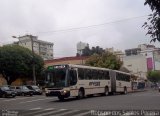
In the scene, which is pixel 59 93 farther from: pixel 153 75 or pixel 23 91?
pixel 153 75

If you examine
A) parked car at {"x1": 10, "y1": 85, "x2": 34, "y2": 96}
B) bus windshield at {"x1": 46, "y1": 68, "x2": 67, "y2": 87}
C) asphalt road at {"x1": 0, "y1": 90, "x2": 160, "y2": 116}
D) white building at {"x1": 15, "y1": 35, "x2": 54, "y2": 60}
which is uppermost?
white building at {"x1": 15, "y1": 35, "x2": 54, "y2": 60}

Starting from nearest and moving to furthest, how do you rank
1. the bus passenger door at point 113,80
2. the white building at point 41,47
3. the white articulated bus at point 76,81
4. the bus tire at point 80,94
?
the white articulated bus at point 76,81
the bus tire at point 80,94
the bus passenger door at point 113,80
the white building at point 41,47

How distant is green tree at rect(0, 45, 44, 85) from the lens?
6925cm

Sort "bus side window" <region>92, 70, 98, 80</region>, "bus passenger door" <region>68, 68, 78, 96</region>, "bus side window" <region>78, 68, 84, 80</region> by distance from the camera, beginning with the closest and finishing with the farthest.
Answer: "bus passenger door" <region>68, 68, 78, 96</region>
"bus side window" <region>78, 68, 84, 80</region>
"bus side window" <region>92, 70, 98, 80</region>

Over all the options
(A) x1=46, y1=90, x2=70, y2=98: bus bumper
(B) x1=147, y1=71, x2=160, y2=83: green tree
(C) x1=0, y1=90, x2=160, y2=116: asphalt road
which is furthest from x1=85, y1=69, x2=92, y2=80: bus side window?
(B) x1=147, y1=71, x2=160, y2=83: green tree

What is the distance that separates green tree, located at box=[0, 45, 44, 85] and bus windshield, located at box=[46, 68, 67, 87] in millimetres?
38028

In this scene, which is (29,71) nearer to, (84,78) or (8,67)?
(8,67)

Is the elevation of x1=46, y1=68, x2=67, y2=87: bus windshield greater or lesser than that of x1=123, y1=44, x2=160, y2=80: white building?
lesser

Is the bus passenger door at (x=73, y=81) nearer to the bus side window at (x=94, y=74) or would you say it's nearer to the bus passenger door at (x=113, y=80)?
the bus side window at (x=94, y=74)

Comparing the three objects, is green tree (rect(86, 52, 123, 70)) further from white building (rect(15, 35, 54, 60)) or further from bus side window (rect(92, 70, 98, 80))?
white building (rect(15, 35, 54, 60))

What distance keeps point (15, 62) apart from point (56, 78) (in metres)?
39.0

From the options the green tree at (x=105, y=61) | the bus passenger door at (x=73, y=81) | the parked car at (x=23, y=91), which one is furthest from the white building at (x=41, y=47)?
the bus passenger door at (x=73, y=81)

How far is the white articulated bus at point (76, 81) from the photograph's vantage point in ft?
104

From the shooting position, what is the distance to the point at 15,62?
69.9 meters
